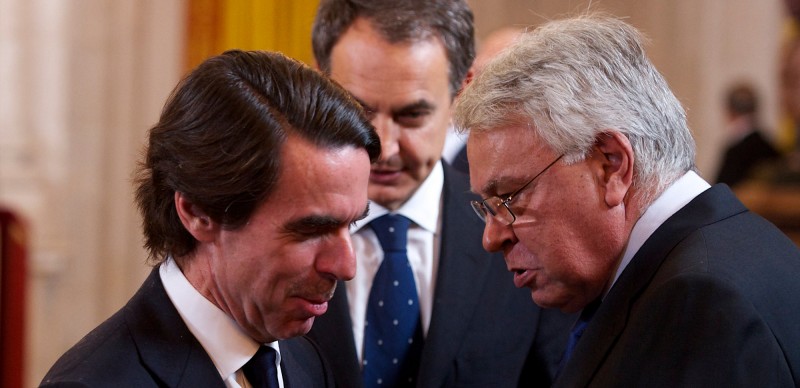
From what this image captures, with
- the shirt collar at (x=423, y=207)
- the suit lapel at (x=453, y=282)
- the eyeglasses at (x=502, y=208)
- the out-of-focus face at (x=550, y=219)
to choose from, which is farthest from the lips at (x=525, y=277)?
the shirt collar at (x=423, y=207)

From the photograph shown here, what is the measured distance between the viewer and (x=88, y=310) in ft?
20.0

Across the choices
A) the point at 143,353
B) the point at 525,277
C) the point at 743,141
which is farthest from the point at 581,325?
the point at 743,141

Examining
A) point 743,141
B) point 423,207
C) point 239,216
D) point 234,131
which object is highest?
point 234,131

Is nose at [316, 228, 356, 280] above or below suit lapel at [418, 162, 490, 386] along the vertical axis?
above

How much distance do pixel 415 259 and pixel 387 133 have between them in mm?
322

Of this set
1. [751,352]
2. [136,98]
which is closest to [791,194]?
[136,98]

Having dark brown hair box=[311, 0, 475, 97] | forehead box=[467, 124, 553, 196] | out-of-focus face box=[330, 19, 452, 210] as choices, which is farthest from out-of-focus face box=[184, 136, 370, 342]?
dark brown hair box=[311, 0, 475, 97]

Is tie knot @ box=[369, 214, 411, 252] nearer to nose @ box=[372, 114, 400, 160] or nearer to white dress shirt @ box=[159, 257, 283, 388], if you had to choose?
nose @ box=[372, 114, 400, 160]

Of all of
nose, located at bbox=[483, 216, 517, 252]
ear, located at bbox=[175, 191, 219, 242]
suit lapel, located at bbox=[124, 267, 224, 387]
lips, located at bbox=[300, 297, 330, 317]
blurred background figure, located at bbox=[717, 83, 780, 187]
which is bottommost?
blurred background figure, located at bbox=[717, 83, 780, 187]

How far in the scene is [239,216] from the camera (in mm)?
1886

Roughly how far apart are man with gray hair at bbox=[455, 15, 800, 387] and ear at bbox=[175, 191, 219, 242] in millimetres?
576

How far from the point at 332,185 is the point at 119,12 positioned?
4672 mm

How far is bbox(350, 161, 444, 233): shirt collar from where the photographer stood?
268 cm

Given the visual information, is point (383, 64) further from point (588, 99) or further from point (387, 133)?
point (588, 99)
